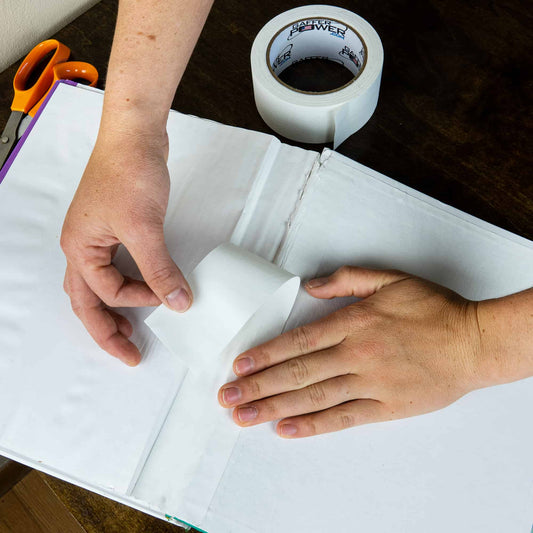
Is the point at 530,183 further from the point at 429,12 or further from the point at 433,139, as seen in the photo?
the point at 429,12

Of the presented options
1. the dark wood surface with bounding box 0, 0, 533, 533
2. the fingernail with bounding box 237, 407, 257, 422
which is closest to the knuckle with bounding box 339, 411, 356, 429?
the fingernail with bounding box 237, 407, 257, 422

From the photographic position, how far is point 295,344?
647 millimetres

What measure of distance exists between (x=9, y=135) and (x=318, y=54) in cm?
52

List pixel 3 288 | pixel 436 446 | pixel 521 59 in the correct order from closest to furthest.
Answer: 1. pixel 436 446
2. pixel 3 288
3. pixel 521 59

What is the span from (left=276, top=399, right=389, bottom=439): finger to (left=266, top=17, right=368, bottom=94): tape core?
1.47ft

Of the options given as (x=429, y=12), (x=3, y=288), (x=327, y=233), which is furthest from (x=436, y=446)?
(x=429, y=12)

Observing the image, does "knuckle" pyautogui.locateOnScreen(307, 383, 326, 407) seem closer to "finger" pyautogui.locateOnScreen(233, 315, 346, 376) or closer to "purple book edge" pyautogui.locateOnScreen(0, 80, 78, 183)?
"finger" pyautogui.locateOnScreen(233, 315, 346, 376)

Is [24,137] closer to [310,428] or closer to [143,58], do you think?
[143,58]

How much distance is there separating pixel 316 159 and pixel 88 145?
1.18ft

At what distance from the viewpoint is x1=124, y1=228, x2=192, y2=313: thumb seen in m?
0.59

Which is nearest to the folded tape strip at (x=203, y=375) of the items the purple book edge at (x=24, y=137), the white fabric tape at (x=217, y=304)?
the white fabric tape at (x=217, y=304)

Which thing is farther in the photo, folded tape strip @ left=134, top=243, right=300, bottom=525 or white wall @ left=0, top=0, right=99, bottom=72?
white wall @ left=0, top=0, right=99, bottom=72

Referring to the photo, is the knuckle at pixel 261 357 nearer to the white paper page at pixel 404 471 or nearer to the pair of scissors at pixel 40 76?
the white paper page at pixel 404 471

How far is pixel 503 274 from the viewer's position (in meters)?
0.70
